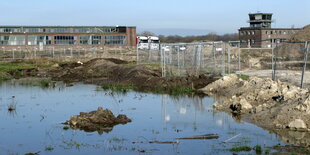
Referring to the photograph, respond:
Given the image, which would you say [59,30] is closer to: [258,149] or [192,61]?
[192,61]

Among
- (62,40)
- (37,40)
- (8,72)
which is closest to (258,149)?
(8,72)

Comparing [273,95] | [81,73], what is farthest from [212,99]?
[81,73]

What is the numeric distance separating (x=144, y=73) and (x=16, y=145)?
22.6m

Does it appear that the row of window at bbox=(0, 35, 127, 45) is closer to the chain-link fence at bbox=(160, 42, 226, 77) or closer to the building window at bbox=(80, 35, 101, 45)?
the building window at bbox=(80, 35, 101, 45)

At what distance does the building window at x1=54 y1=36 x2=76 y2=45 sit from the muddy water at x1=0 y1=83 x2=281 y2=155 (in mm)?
77152

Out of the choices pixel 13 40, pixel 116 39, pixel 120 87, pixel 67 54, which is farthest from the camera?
pixel 116 39

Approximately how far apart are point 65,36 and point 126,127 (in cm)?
8858

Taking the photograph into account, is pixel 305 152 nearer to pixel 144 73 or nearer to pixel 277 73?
pixel 277 73

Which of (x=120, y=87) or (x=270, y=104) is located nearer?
(x=270, y=104)

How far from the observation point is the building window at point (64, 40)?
10412 cm

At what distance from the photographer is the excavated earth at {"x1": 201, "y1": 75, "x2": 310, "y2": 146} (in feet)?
54.5

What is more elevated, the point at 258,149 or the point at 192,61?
the point at 192,61

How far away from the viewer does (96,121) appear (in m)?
18.6

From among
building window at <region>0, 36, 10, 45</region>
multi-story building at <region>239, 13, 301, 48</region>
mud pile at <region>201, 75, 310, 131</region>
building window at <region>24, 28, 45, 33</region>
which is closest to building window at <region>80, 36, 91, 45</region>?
building window at <region>24, 28, 45, 33</region>
